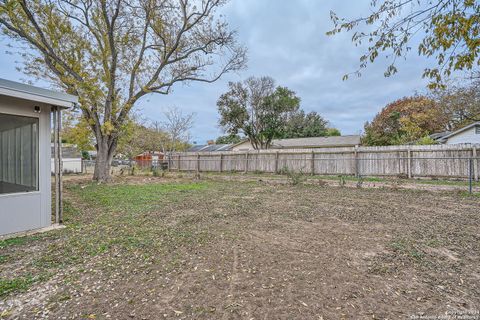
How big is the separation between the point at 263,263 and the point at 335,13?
3176mm

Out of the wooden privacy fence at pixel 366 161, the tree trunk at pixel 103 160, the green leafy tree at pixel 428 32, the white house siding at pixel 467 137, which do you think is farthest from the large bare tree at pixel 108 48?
the white house siding at pixel 467 137

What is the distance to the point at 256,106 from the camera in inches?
877

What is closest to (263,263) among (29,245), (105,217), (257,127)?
(29,245)

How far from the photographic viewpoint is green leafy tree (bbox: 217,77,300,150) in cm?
2186

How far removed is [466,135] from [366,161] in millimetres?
8556

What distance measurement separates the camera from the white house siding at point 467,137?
1419cm

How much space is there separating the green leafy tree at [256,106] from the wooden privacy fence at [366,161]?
608 cm

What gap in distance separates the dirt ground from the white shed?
0.59 metres

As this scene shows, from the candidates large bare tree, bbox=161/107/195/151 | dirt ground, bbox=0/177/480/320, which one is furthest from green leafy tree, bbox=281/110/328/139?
dirt ground, bbox=0/177/480/320

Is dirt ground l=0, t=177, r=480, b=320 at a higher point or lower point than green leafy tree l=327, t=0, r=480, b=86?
lower

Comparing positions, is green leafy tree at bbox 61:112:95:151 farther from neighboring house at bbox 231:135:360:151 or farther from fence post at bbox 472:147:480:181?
fence post at bbox 472:147:480:181

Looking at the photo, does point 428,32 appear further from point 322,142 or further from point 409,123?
point 322,142

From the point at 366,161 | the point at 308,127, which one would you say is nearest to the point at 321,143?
the point at 308,127

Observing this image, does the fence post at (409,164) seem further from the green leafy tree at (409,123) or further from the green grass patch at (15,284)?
the green grass patch at (15,284)
